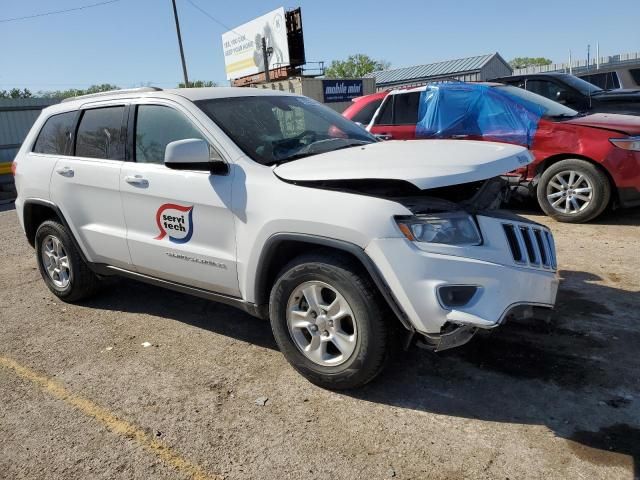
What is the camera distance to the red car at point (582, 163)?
606 centimetres

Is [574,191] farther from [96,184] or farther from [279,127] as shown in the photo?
[96,184]

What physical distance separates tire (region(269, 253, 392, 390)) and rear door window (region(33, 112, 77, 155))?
2.63 meters

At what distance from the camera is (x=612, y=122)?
20.8ft

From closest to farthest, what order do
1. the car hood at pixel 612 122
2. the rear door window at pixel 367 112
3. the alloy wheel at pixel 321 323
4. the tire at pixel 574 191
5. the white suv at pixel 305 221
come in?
the white suv at pixel 305 221 < the alloy wheel at pixel 321 323 < the car hood at pixel 612 122 < the tire at pixel 574 191 < the rear door window at pixel 367 112

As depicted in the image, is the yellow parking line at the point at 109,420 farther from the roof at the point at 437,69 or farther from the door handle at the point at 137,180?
the roof at the point at 437,69

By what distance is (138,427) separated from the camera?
9.85ft

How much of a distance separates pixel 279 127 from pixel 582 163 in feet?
13.6

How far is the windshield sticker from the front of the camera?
11.9 feet

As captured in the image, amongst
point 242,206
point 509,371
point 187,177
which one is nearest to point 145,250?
point 187,177

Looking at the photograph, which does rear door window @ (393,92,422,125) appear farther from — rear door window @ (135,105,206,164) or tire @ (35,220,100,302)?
tire @ (35,220,100,302)

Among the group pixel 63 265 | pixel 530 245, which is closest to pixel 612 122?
pixel 530 245

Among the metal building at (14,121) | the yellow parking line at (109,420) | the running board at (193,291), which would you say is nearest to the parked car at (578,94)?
the running board at (193,291)

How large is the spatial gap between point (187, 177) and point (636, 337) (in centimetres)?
314

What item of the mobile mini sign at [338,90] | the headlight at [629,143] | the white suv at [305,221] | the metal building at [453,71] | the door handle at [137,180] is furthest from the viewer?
the metal building at [453,71]
